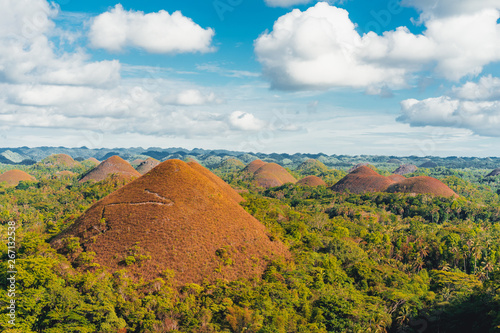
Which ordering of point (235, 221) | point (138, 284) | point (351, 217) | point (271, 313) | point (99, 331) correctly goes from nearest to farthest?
point (99, 331) → point (271, 313) → point (138, 284) → point (235, 221) → point (351, 217)

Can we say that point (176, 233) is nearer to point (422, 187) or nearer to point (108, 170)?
point (422, 187)

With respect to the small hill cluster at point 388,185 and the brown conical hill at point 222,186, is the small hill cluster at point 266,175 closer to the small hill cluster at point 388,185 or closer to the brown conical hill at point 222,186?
the small hill cluster at point 388,185

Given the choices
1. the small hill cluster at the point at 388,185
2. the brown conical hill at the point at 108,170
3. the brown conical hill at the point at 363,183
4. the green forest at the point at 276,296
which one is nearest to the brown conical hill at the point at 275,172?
the small hill cluster at the point at 388,185

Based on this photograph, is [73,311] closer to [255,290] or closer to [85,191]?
[255,290]

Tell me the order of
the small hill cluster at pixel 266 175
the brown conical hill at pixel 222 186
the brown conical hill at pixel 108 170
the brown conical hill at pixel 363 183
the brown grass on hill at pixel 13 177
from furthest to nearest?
the small hill cluster at pixel 266 175
the brown grass on hill at pixel 13 177
the brown conical hill at pixel 108 170
the brown conical hill at pixel 363 183
the brown conical hill at pixel 222 186

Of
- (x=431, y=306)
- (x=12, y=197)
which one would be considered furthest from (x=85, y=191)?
(x=431, y=306)

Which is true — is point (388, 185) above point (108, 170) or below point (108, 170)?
below

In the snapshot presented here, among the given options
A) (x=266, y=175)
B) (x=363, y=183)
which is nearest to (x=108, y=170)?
(x=266, y=175)
